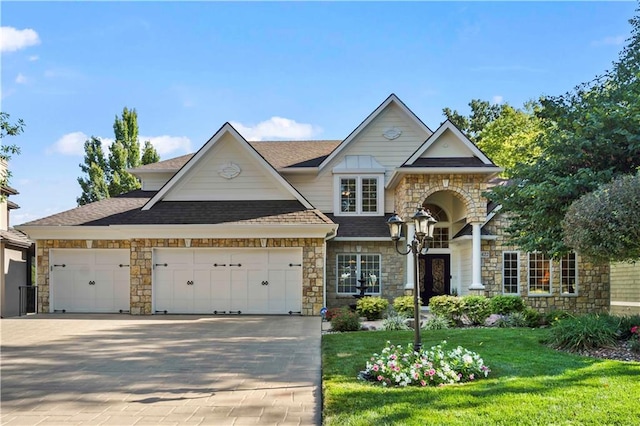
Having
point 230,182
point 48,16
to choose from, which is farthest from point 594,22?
point 48,16

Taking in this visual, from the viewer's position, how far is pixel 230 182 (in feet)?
57.9

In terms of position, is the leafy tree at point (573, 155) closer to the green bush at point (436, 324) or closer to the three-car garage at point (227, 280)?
the green bush at point (436, 324)

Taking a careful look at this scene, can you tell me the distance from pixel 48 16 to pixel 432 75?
11.9 metres

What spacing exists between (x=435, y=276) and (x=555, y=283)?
4.34m

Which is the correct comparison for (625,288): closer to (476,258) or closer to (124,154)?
(476,258)

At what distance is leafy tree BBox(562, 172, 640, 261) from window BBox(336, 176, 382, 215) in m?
10.6

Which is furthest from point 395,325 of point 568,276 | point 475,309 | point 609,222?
point 568,276

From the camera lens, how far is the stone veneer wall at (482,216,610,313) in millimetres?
17953

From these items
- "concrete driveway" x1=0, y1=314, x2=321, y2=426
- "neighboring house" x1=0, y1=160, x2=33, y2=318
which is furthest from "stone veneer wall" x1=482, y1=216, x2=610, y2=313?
"neighboring house" x1=0, y1=160, x2=33, y2=318

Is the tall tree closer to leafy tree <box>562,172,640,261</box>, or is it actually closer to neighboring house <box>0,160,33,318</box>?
neighboring house <box>0,160,33,318</box>

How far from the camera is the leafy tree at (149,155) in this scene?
31983mm

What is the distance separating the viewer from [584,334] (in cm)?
891

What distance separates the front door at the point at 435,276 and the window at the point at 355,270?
7.94 ft

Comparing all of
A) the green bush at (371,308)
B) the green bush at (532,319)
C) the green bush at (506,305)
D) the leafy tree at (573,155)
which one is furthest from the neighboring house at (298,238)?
the green bush at (532,319)
